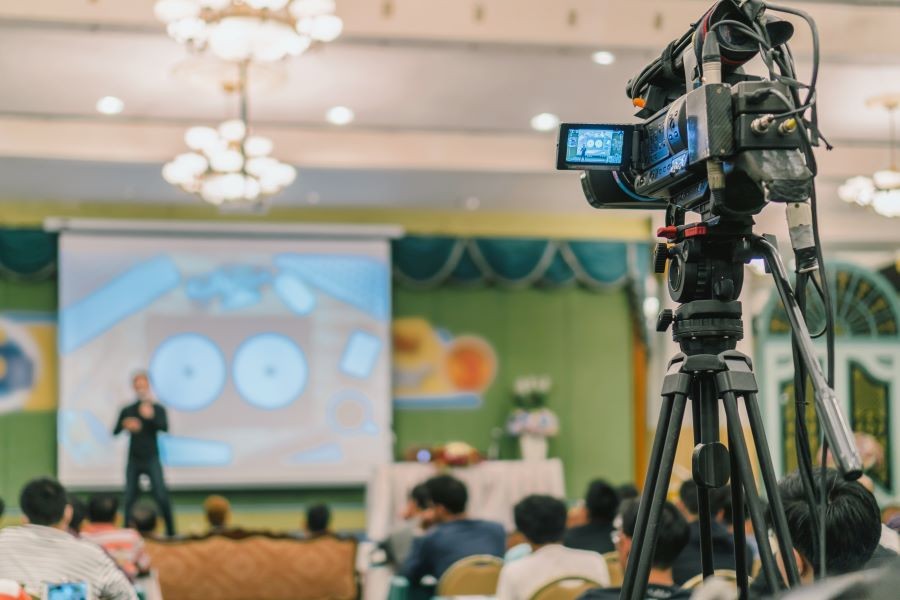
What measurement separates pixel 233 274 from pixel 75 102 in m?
2.85

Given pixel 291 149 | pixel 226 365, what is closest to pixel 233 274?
pixel 226 365

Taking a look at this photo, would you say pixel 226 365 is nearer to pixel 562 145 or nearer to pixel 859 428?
pixel 859 428

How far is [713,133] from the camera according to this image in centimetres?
149

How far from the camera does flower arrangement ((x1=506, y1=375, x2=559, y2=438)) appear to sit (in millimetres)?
10492

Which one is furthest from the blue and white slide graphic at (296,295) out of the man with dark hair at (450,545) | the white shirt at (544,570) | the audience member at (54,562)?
the audience member at (54,562)

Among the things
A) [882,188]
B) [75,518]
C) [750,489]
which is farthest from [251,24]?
[882,188]

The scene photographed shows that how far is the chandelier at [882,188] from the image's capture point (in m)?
7.63

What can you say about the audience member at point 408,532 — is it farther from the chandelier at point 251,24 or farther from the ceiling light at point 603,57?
the ceiling light at point 603,57

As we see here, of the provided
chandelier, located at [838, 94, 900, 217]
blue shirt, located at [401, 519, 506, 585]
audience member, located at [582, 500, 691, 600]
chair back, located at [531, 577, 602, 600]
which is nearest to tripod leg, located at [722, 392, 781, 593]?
audience member, located at [582, 500, 691, 600]

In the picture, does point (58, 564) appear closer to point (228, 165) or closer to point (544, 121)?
point (228, 165)

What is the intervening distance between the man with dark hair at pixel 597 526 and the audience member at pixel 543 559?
2.34 feet

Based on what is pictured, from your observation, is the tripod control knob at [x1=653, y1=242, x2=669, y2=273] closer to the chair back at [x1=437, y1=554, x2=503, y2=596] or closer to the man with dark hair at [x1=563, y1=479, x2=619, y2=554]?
the chair back at [x1=437, y1=554, x2=503, y2=596]

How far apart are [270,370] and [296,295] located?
2.42 feet

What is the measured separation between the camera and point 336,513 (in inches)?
405
